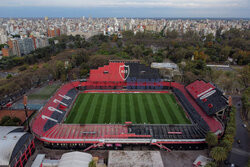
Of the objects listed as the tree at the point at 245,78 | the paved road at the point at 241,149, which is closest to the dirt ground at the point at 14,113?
the paved road at the point at 241,149

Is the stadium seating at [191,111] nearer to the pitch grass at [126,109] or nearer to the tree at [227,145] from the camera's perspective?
the pitch grass at [126,109]

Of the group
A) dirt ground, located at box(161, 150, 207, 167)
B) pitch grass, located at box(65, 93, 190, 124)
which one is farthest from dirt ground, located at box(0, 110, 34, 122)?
dirt ground, located at box(161, 150, 207, 167)

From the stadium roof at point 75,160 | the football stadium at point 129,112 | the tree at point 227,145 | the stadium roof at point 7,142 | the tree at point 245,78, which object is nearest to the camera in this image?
the stadium roof at point 7,142

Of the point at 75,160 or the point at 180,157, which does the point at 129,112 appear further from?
the point at 75,160

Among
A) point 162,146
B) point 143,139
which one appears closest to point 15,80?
point 143,139

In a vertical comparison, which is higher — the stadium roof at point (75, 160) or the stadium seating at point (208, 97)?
the stadium seating at point (208, 97)

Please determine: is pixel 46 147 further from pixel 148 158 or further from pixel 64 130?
pixel 148 158

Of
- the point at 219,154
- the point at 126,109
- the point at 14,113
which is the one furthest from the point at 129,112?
the point at 14,113
